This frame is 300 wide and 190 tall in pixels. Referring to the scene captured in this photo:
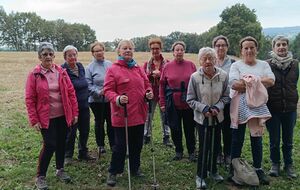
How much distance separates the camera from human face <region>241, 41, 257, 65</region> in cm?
640

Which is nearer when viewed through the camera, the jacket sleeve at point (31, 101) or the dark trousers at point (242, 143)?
the jacket sleeve at point (31, 101)

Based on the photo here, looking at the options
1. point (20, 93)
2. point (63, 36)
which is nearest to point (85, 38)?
point (63, 36)

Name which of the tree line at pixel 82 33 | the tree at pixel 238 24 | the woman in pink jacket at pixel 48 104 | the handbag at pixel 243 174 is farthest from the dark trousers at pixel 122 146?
the tree line at pixel 82 33

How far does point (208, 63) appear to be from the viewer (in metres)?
6.22

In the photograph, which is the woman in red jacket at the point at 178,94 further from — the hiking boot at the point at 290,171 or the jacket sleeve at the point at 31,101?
the jacket sleeve at the point at 31,101

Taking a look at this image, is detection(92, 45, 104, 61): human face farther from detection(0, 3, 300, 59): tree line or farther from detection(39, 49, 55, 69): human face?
detection(0, 3, 300, 59): tree line

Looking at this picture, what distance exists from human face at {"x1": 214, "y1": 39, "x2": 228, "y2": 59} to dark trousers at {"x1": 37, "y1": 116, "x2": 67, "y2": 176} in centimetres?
308

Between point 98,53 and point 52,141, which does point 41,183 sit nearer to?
point 52,141

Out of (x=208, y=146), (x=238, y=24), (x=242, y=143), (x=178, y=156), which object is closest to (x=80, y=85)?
(x=178, y=156)

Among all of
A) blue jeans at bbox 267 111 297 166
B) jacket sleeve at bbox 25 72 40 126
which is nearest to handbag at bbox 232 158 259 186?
blue jeans at bbox 267 111 297 166

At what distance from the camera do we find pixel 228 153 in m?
7.48

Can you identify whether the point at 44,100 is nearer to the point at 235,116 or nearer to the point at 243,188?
the point at 235,116

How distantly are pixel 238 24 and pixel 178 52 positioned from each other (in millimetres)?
64108

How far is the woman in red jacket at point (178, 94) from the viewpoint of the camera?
24.6 ft
